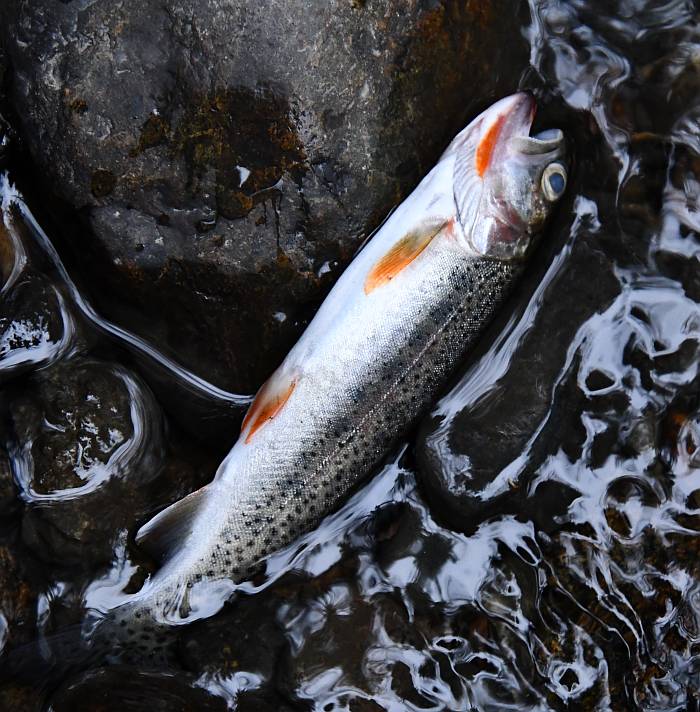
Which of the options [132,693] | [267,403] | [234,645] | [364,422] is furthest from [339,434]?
[132,693]

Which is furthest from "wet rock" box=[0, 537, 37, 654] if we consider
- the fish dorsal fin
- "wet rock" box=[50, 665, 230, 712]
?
the fish dorsal fin

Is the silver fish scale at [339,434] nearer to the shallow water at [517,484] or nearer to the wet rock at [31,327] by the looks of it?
the shallow water at [517,484]

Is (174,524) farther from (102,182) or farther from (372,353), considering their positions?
(102,182)

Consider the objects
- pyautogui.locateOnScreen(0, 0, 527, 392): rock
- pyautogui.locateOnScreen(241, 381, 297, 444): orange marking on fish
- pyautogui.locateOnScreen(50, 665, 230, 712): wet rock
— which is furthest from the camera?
pyautogui.locateOnScreen(241, 381, 297, 444): orange marking on fish

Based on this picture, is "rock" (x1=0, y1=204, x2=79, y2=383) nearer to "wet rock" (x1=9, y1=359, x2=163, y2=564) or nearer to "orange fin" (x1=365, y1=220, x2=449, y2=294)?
"wet rock" (x1=9, y1=359, x2=163, y2=564)

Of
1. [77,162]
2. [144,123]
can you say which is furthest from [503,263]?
[77,162]

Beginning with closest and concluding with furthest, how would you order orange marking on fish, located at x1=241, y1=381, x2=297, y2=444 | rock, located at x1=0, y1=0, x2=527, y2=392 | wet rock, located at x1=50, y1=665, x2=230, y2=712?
rock, located at x1=0, y1=0, x2=527, y2=392, wet rock, located at x1=50, y1=665, x2=230, y2=712, orange marking on fish, located at x1=241, y1=381, x2=297, y2=444

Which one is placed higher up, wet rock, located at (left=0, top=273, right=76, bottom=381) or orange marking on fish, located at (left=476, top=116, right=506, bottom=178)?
orange marking on fish, located at (left=476, top=116, right=506, bottom=178)
